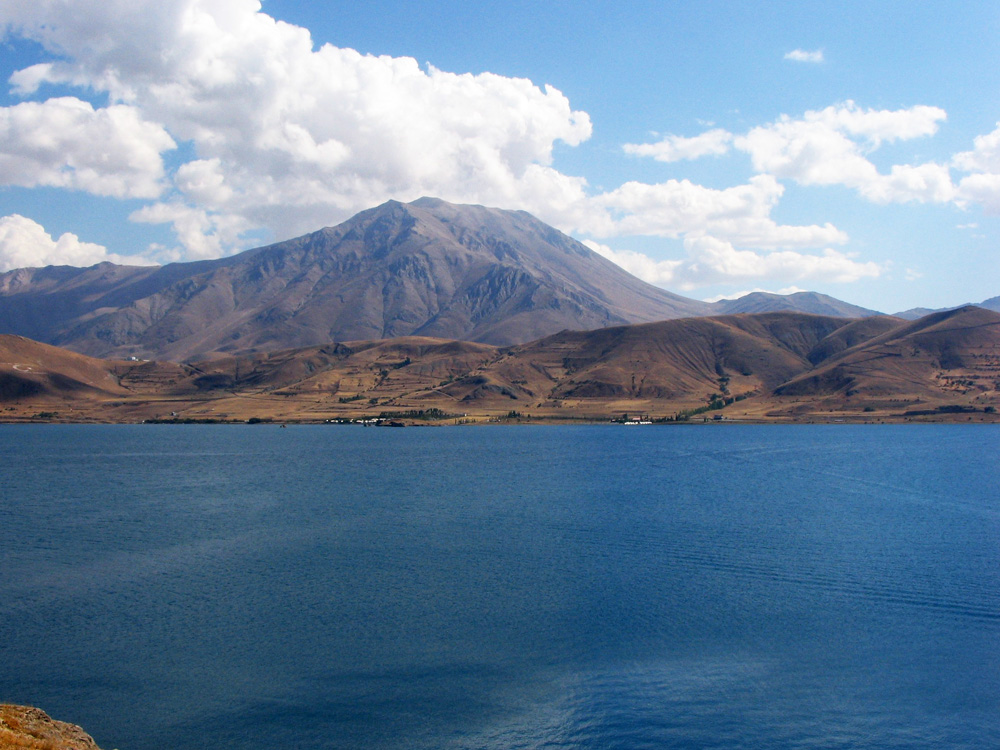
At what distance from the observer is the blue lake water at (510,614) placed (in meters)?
31.0

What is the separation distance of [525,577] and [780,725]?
21.5 meters

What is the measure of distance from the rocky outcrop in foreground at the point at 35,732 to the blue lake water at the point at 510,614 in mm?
2765

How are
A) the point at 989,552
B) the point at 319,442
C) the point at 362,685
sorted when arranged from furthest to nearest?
the point at 319,442
the point at 989,552
the point at 362,685

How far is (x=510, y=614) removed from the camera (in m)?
42.5

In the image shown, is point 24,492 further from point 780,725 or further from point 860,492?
point 860,492

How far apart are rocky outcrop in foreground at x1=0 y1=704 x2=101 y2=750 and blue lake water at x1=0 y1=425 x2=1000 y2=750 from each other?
277 centimetres

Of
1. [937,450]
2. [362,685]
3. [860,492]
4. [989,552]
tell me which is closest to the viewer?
[362,685]

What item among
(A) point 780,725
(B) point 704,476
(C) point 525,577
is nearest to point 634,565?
(C) point 525,577

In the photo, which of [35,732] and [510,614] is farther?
[510,614]

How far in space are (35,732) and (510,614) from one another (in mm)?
23300

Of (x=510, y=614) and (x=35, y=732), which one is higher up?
(x=35, y=732)

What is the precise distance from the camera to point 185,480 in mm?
98875

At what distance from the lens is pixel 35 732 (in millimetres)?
25078

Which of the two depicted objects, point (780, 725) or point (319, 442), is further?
point (319, 442)
